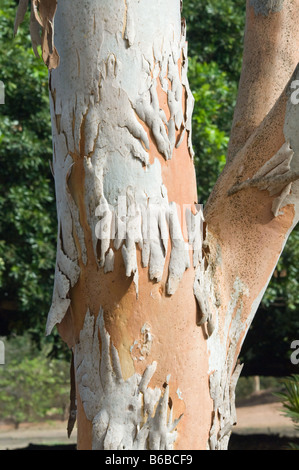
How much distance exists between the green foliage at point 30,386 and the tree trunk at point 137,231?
14.4 metres

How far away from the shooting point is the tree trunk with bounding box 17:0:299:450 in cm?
167

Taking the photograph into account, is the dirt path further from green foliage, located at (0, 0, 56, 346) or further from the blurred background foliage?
green foliage, located at (0, 0, 56, 346)

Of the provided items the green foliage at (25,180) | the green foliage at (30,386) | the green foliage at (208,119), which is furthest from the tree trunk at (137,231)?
the green foliage at (30,386)

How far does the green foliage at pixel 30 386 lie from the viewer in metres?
15.9

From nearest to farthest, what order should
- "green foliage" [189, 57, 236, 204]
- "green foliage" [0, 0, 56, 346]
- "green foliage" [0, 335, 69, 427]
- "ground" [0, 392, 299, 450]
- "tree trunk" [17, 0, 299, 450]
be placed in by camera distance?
"tree trunk" [17, 0, 299, 450]
"green foliage" [0, 0, 56, 346]
"green foliage" [189, 57, 236, 204]
"ground" [0, 392, 299, 450]
"green foliage" [0, 335, 69, 427]

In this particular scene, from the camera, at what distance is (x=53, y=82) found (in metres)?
1.85

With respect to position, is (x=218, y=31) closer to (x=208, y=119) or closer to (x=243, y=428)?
(x=208, y=119)

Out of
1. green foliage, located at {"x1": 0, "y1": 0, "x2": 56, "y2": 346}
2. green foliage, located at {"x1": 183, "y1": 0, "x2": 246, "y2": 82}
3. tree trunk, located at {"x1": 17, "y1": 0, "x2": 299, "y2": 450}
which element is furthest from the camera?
green foliage, located at {"x1": 183, "y1": 0, "x2": 246, "y2": 82}

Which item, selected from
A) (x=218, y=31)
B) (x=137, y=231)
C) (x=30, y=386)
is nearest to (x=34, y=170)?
(x=218, y=31)

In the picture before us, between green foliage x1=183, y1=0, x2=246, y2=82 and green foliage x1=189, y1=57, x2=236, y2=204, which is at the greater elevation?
green foliage x1=183, y1=0, x2=246, y2=82

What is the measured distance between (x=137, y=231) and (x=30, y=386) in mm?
15349

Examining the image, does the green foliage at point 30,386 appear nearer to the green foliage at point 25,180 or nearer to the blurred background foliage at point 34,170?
the blurred background foliage at point 34,170

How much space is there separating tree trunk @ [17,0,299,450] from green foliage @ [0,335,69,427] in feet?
47.1

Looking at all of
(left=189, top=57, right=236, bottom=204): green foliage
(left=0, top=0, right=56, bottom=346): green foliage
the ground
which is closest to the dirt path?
the ground
